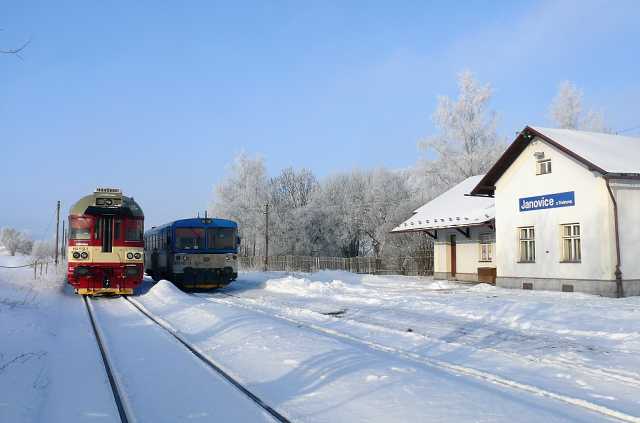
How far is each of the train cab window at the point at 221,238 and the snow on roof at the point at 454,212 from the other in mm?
11040

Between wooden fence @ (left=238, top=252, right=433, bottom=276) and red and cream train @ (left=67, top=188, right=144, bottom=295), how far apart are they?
21457 millimetres

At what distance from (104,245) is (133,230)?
1.17 metres

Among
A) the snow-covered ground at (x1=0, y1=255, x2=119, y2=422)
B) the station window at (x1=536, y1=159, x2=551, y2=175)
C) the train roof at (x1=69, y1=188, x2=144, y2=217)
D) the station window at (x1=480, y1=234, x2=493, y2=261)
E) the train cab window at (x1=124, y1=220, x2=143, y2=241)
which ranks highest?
the station window at (x1=536, y1=159, x2=551, y2=175)

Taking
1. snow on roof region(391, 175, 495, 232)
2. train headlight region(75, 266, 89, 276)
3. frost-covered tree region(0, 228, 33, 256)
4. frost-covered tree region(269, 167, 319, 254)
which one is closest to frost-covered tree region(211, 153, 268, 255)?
frost-covered tree region(269, 167, 319, 254)

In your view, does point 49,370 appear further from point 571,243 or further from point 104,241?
point 571,243

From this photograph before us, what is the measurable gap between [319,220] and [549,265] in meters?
42.3

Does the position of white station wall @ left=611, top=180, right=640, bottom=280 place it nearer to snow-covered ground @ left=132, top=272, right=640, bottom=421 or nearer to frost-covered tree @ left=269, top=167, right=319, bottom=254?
snow-covered ground @ left=132, top=272, right=640, bottom=421

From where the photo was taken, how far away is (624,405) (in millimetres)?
6703

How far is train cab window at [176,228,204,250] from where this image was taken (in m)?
24.4

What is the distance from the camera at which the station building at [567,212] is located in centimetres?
2086

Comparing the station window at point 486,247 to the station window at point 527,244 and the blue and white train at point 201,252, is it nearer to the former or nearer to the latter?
the station window at point 527,244

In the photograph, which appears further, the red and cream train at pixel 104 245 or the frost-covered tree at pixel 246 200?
the frost-covered tree at pixel 246 200

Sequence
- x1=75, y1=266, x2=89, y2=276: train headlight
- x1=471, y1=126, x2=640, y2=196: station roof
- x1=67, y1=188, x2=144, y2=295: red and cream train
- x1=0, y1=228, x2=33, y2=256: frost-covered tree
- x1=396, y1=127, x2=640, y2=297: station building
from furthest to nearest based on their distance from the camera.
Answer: x1=0, y1=228, x2=33, y2=256: frost-covered tree, x1=471, y1=126, x2=640, y2=196: station roof, x1=396, y1=127, x2=640, y2=297: station building, x1=67, y1=188, x2=144, y2=295: red and cream train, x1=75, y1=266, x2=89, y2=276: train headlight

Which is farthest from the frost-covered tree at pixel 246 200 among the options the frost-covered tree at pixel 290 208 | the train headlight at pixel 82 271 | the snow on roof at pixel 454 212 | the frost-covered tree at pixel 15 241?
the frost-covered tree at pixel 15 241
